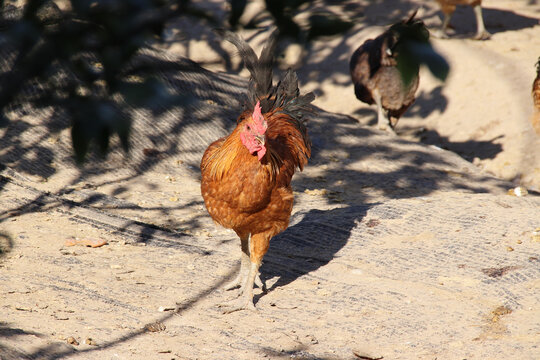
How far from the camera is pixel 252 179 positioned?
371 centimetres

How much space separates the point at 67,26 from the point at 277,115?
11.8ft

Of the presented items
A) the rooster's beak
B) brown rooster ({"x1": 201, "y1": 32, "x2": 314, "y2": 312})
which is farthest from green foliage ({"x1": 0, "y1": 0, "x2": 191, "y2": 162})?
the rooster's beak

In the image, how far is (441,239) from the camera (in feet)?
15.9

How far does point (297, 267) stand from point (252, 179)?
4.24 feet

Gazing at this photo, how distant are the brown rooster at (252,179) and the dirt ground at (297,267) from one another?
0.40 metres

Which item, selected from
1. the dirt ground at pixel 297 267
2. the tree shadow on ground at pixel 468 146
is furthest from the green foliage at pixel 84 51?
the tree shadow on ground at pixel 468 146

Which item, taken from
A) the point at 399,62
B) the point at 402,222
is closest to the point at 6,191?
the point at 402,222

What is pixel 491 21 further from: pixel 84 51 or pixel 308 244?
pixel 84 51

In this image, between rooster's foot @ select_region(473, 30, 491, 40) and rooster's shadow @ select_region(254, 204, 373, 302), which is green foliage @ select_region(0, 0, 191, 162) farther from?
rooster's foot @ select_region(473, 30, 491, 40)

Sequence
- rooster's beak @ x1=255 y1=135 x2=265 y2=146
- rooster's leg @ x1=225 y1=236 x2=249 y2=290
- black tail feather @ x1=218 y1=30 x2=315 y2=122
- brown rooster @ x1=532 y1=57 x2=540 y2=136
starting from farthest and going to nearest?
brown rooster @ x1=532 y1=57 x2=540 y2=136 < rooster's leg @ x1=225 y1=236 x2=249 y2=290 < black tail feather @ x1=218 y1=30 x2=315 y2=122 < rooster's beak @ x1=255 y1=135 x2=265 y2=146

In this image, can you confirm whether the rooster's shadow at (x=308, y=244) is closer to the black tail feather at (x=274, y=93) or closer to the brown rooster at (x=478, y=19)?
the black tail feather at (x=274, y=93)

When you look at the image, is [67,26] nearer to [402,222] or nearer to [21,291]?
[21,291]

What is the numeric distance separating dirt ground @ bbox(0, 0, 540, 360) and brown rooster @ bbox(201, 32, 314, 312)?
40 centimetres

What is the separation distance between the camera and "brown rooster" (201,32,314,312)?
146 inches
